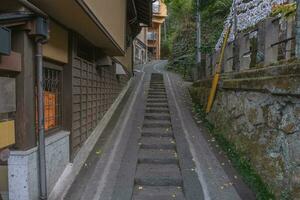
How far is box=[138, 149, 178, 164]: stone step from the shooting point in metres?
7.98

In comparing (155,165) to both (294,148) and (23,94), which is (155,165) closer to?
(294,148)

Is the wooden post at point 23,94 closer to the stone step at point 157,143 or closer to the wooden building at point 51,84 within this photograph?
the wooden building at point 51,84

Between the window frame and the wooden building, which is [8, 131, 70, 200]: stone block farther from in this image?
the window frame

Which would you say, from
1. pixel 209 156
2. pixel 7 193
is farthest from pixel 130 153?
pixel 7 193

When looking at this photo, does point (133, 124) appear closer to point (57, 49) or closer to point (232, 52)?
point (232, 52)

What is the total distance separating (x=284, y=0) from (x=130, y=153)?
6091 mm

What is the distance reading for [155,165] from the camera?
784cm

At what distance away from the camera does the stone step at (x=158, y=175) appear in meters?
6.89

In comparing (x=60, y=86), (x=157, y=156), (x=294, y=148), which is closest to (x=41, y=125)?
(x=60, y=86)

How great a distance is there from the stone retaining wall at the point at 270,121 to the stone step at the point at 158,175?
1464mm

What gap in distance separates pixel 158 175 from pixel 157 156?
3.64 feet

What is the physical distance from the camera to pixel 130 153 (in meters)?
8.26

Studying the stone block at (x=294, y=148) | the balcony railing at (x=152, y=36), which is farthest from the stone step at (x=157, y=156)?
the balcony railing at (x=152, y=36)

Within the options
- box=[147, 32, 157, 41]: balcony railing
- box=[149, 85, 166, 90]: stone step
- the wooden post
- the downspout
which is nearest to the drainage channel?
the downspout
